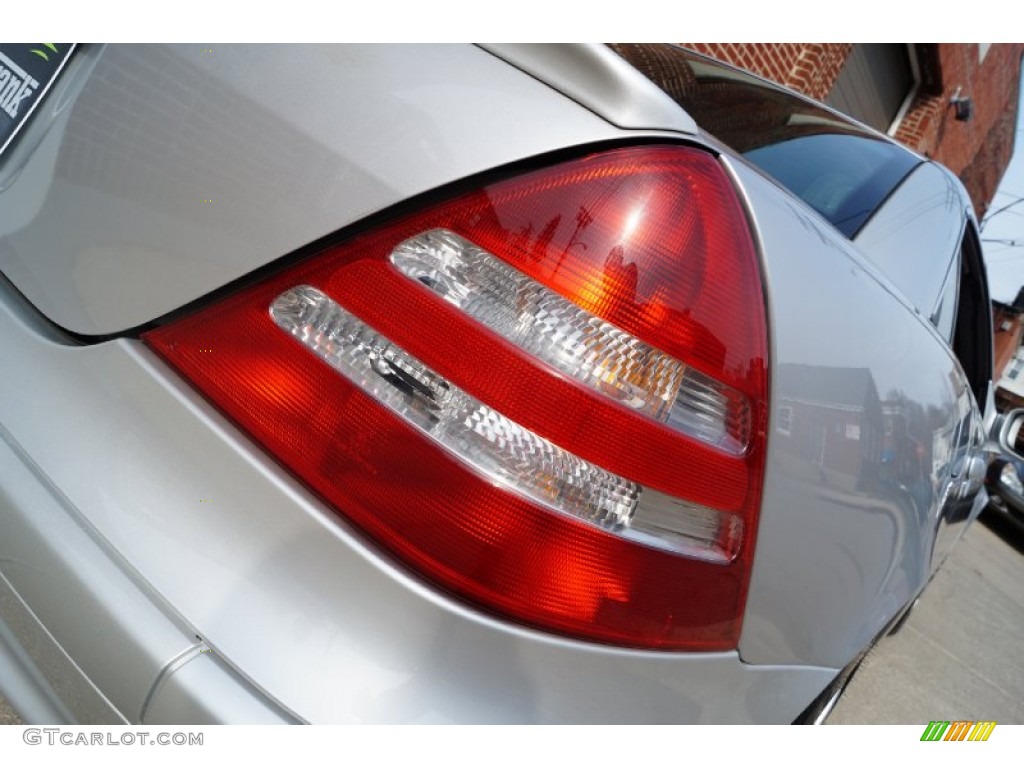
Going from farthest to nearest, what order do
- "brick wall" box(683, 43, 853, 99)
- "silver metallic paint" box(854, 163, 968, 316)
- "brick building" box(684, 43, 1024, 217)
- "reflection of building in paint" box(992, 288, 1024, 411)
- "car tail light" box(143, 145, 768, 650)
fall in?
"reflection of building in paint" box(992, 288, 1024, 411)
"brick building" box(684, 43, 1024, 217)
"brick wall" box(683, 43, 853, 99)
"silver metallic paint" box(854, 163, 968, 316)
"car tail light" box(143, 145, 768, 650)

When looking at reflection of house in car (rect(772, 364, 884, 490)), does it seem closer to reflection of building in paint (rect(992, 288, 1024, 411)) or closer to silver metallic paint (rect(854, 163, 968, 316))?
silver metallic paint (rect(854, 163, 968, 316))

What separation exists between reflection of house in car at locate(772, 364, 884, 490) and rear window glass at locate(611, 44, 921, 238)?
1.47 ft

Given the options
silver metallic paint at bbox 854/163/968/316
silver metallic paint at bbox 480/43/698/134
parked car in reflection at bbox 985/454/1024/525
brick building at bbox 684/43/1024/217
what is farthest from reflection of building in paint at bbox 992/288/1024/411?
silver metallic paint at bbox 480/43/698/134

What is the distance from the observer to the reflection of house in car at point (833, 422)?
85 centimetres

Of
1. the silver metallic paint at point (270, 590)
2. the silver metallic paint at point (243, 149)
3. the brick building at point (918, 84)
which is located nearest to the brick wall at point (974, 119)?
the brick building at point (918, 84)

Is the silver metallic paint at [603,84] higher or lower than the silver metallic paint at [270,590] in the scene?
higher

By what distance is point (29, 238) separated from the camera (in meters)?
0.99

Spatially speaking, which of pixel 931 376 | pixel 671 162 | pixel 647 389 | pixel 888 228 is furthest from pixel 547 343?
pixel 888 228

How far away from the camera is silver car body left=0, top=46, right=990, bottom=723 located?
2.54 feet

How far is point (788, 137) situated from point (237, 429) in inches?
53.5

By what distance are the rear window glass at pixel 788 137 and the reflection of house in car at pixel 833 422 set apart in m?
0.45

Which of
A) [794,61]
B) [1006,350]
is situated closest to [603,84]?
[794,61]

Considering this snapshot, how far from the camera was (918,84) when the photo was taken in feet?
29.1

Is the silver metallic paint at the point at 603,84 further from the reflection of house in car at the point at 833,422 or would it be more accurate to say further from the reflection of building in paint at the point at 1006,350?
the reflection of building in paint at the point at 1006,350
